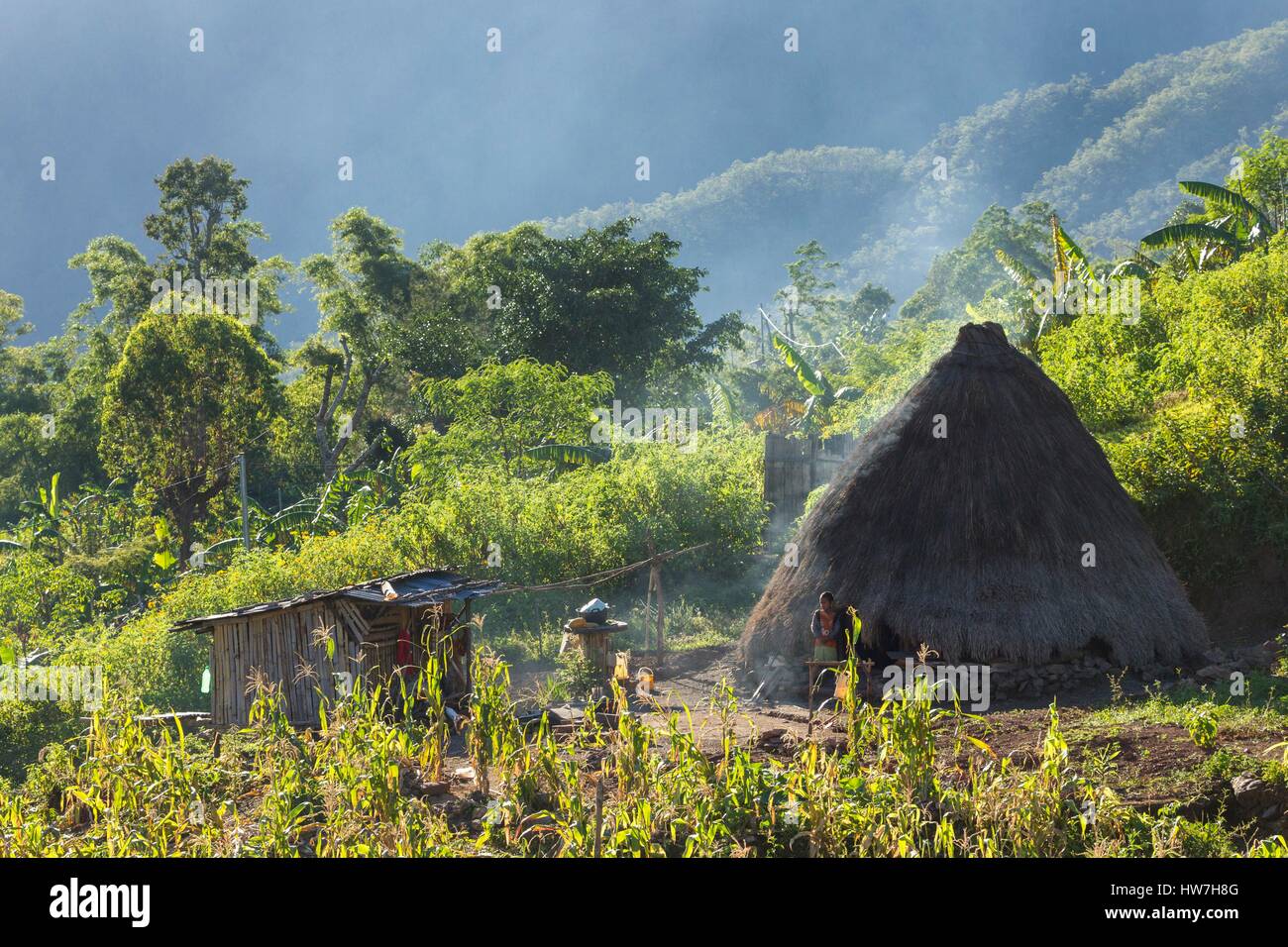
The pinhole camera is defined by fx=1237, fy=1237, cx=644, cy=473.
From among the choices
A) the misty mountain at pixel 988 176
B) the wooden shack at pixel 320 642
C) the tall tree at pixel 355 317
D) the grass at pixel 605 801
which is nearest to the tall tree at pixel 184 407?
the tall tree at pixel 355 317

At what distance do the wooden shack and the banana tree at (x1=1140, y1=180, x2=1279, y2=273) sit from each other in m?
14.3

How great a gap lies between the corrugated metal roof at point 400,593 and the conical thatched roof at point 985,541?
307cm

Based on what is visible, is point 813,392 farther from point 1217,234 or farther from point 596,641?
point 596,641

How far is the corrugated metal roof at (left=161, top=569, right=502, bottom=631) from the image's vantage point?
10.5 m

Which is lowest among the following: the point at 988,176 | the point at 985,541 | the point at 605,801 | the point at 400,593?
the point at 605,801

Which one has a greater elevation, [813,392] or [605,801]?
[813,392]

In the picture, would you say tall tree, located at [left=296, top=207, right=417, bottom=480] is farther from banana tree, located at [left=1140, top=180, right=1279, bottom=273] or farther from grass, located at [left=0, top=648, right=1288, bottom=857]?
grass, located at [left=0, top=648, right=1288, bottom=857]

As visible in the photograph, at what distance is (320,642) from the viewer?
10.7 metres

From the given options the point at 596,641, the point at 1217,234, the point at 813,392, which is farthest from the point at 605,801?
the point at 813,392

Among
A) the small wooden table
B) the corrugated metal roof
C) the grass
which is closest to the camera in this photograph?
the grass

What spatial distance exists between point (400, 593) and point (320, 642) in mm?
792

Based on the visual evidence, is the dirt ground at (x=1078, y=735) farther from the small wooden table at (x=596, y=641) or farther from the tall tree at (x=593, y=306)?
the tall tree at (x=593, y=306)

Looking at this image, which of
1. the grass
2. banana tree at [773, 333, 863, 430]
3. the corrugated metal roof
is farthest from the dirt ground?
banana tree at [773, 333, 863, 430]

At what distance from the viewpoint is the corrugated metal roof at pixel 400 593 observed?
34.4ft
